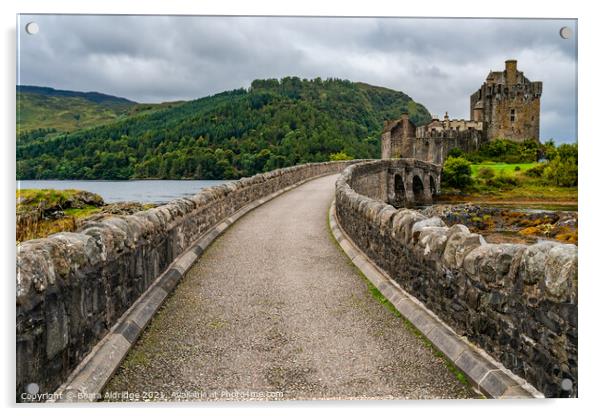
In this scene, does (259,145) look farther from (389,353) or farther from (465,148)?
(465,148)

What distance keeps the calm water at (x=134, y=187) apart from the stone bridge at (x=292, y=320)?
45.8 inches

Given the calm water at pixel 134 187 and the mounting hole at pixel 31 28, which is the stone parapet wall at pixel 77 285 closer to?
the calm water at pixel 134 187

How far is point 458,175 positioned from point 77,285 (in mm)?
39699

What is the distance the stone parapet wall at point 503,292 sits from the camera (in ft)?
10.3

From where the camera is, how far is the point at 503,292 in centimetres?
367

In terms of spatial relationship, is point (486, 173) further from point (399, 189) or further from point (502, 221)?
point (502, 221)

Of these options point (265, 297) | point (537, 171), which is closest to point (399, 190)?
point (537, 171)

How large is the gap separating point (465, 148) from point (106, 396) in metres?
52.2

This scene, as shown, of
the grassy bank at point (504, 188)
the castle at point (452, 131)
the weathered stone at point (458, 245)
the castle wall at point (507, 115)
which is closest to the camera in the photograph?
the weathered stone at point (458, 245)

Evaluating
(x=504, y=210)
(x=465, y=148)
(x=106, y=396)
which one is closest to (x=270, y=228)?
(x=106, y=396)

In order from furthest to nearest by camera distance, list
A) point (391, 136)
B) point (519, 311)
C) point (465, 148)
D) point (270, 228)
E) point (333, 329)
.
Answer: point (391, 136)
point (465, 148)
point (270, 228)
point (333, 329)
point (519, 311)

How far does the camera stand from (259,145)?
758 inches

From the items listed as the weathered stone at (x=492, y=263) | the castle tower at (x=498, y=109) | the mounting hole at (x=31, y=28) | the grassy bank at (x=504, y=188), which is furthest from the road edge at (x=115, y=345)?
the castle tower at (x=498, y=109)

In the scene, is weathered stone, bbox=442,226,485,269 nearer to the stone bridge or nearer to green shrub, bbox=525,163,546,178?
the stone bridge
